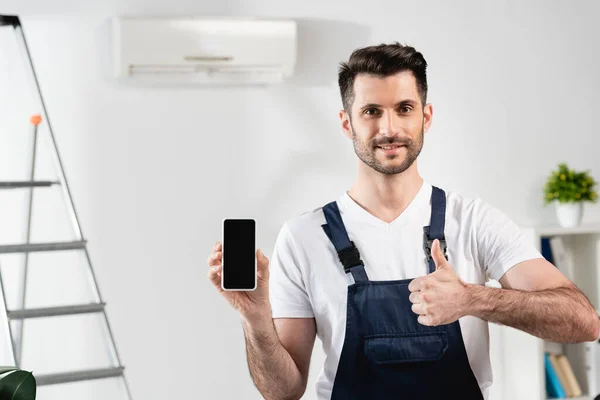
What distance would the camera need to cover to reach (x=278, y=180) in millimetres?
3645

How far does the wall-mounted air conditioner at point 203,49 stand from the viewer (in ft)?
11.0

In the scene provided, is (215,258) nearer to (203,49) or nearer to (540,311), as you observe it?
(540,311)

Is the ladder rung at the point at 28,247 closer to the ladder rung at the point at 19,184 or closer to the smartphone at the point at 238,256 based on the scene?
the ladder rung at the point at 19,184

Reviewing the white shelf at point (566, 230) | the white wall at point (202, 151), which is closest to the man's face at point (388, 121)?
the white wall at point (202, 151)

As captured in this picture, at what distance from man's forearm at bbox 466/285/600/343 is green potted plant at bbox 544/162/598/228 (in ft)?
6.20

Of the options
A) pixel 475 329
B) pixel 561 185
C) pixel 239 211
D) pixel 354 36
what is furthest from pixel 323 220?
pixel 561 185

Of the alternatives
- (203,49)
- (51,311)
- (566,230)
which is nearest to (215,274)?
(51,311)

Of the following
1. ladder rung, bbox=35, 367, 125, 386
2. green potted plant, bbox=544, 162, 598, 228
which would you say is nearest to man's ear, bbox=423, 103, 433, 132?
ladder rung, bbox=35, 367, 125, 386

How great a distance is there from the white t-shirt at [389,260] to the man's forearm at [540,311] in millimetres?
144

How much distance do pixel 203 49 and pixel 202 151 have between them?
0.41 m

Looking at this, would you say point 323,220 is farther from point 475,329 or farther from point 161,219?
point 161,219

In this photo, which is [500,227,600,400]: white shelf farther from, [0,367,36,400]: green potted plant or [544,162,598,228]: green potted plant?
[0,367,36,400]: green potted plant

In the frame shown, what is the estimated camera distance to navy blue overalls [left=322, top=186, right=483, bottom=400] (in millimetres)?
2031

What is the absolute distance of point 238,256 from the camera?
1.79m
